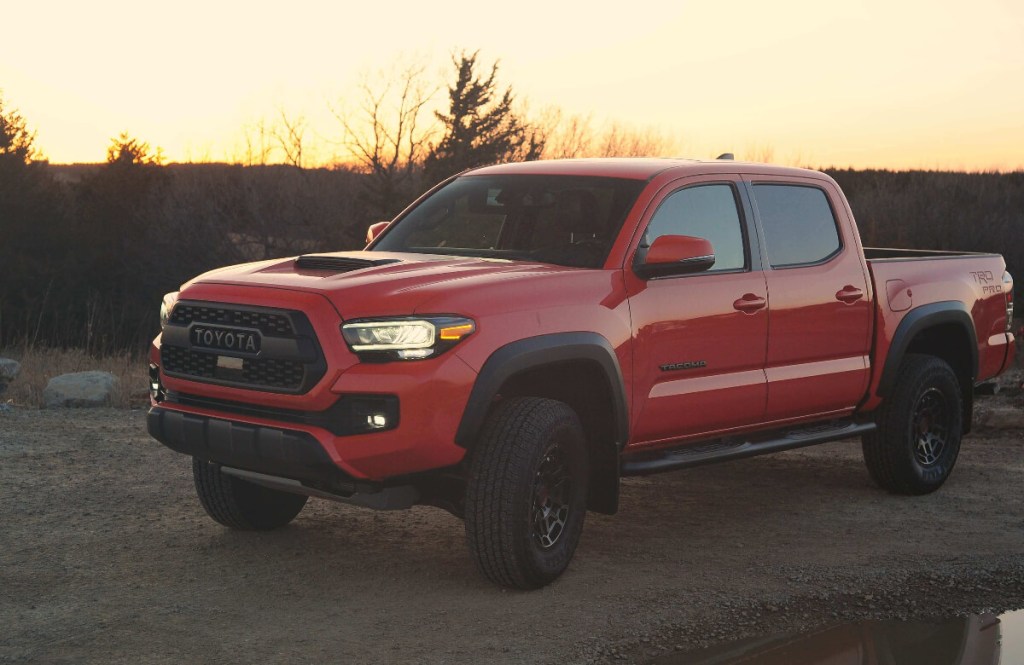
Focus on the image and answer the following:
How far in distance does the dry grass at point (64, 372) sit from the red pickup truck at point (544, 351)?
634 centimetres

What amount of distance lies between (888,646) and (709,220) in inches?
96.6

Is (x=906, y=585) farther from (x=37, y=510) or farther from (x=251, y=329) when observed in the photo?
(x=37, y=510)

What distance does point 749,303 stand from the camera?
6473mm

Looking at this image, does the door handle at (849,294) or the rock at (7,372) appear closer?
the door handle at (849,294)

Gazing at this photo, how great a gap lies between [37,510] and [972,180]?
1476 inches

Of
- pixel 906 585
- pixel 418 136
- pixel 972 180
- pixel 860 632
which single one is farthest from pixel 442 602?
pixel 418 136

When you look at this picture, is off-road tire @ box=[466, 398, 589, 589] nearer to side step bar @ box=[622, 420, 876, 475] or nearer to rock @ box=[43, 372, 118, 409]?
side step bar @ box=[622, 420, 876, 475]

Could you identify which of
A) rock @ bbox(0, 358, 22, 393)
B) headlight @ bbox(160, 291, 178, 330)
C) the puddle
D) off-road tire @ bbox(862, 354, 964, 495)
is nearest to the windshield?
headlight @ bbox(160, 291, 178, 330)

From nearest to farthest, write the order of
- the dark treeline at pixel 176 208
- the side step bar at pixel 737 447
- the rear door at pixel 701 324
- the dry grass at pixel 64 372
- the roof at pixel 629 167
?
the rear door at pixel 701 324 < the side step bar at pixel 737 447 < the roof at pixel 629 167 < the dry grass at pixel 64 372 < the dark treeline at pixel 176 208

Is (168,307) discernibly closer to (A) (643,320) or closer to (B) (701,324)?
(A) (643,320)

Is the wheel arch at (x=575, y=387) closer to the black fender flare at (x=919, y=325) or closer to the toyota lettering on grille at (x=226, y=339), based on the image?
the toyota lettering on grille at (x=226, y=339)

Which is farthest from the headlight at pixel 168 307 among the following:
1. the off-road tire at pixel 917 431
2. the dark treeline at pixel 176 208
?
the dark treeline at pixel 176 208

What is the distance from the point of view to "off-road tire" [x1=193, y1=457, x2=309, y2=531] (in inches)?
255

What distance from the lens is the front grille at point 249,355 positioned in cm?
511
